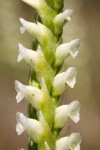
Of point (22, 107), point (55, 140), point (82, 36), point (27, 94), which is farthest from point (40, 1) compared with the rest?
point (22, 107)

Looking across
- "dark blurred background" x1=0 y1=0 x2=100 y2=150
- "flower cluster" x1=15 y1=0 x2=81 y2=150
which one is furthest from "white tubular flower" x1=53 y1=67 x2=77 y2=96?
"dark blurred background" x1=0 y1=0 x2=100 y2=150

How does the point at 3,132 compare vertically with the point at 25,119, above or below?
below

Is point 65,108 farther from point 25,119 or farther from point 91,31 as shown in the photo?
point 91,31

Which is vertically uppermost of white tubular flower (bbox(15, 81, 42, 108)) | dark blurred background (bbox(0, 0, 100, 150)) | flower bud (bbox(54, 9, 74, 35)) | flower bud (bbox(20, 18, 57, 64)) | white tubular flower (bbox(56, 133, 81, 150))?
flower bud (bbox(54, 9, 74, 35))

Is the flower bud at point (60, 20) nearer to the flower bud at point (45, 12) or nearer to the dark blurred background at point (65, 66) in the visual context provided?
the flower bud at point (45, 12)

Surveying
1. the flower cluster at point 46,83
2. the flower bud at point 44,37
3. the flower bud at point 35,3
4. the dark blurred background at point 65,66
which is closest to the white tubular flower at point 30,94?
the flower cluster at point 46,83

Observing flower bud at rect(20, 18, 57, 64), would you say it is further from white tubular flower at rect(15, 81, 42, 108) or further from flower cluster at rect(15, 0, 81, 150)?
white tubular flower at rect(15, 81, 42, 108)

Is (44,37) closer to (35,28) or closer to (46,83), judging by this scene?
(35,28)
